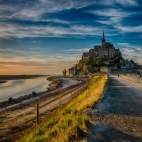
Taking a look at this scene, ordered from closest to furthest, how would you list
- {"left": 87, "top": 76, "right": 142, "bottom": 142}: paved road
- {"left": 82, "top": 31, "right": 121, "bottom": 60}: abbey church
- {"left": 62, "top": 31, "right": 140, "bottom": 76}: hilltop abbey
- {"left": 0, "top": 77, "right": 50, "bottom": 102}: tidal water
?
{"left": 87, "top": 76, "right": 142, "bottom": 142}: paved road, {"left": 0, "top": 77, "right": 50, "bottom": 102}: tidal water, {"left": 62, "top": 31, "right": 140, "bottom": 76}: hilltop abbey, {"left": 82, "top": 31, "right": 121, "bottom": 60}: abbey church

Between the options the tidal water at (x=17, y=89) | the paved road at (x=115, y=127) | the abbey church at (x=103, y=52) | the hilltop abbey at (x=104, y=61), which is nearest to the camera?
the paved road at (x=115, y=127)

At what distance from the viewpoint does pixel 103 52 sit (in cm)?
17025

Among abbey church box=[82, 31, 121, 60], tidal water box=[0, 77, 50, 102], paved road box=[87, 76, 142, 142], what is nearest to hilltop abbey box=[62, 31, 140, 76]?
abbey church box=[82, 31, 121, 60]

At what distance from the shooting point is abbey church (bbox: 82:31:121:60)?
169 metres

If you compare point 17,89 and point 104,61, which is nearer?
point 17,89

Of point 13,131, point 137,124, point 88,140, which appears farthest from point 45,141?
point 13,131

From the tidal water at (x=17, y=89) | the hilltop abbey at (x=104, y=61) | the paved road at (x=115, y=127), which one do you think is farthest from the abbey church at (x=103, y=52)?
the paved road at (x=115, y=127)

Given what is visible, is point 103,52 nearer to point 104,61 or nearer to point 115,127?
point 104,61

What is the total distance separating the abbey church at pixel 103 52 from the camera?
169100 mm

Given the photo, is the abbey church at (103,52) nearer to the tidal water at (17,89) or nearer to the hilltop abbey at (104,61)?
the hilltop abbey at (104,61)

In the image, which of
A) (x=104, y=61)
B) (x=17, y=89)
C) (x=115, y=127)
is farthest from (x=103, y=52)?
(x=115, y=127)

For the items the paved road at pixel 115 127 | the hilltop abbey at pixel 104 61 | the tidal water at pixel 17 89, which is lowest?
the tidal water at pixel 17 89

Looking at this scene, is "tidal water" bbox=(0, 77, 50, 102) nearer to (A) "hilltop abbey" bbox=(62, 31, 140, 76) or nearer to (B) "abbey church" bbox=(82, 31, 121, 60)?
(A) "hilltop abbey" bbox=(62, 31, 140, 76)

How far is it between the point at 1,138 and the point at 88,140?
8673mm
